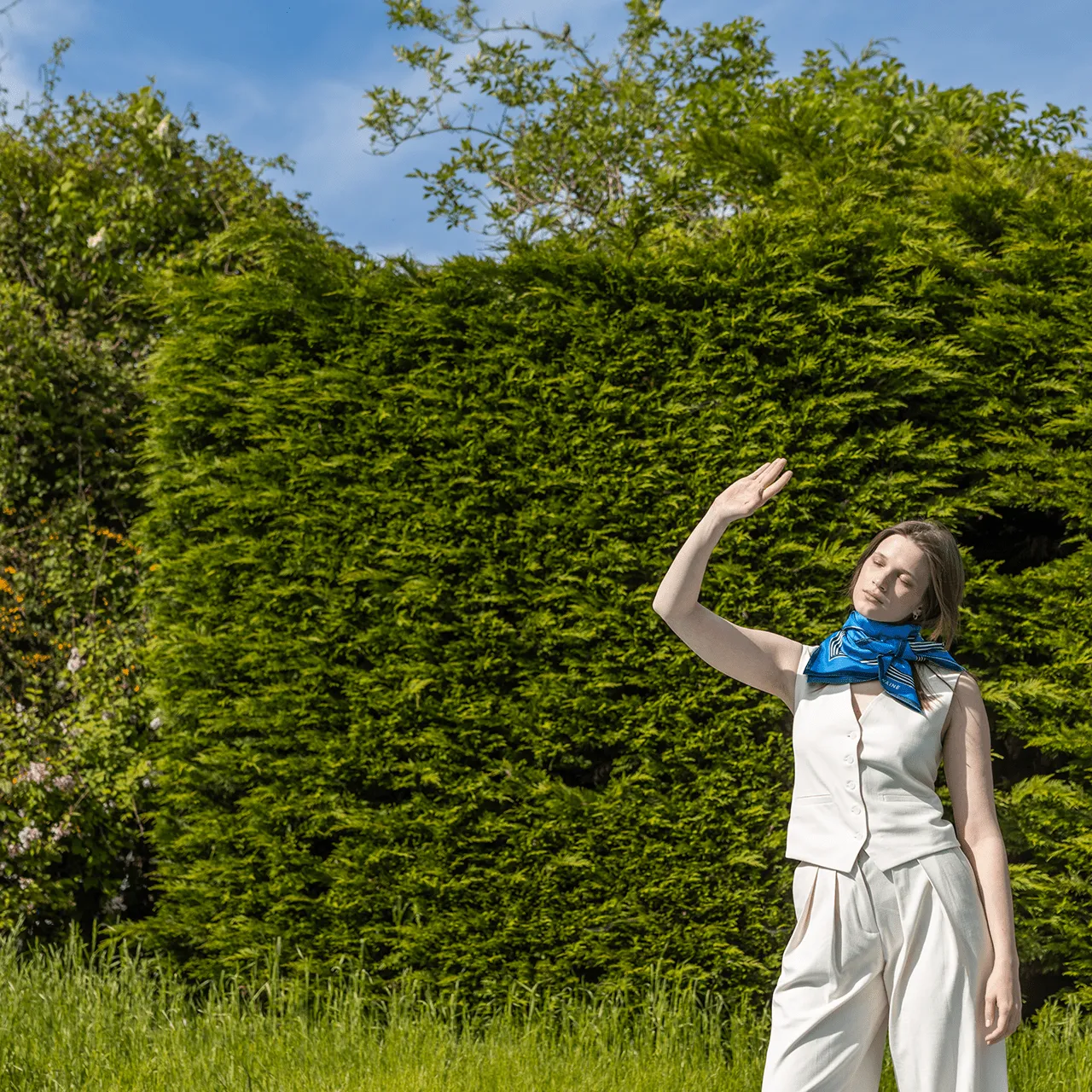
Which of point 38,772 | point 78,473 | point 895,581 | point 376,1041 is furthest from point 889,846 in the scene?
Answer: point 78,473

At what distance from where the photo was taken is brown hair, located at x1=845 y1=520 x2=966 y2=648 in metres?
2.61

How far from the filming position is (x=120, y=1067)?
3.79 m

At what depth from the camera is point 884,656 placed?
8.51ft

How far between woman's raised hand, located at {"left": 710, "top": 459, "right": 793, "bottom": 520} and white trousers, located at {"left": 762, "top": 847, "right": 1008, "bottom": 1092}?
86cm

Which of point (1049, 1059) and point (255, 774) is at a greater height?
point (255, 774)

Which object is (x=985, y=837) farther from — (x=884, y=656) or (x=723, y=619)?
(x=723, y=619)

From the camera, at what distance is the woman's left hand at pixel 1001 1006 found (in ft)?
7.62

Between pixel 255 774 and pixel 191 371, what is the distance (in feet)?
6.28

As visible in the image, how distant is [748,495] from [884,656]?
525 mm

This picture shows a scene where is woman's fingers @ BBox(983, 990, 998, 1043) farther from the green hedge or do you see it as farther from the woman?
the green hedge

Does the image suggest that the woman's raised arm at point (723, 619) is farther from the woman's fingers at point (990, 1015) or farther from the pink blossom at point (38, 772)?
the pink blossom at point (38, 772)

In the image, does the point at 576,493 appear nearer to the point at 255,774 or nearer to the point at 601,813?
the point at 601,813

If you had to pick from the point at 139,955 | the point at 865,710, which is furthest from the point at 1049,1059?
the point at 139,955

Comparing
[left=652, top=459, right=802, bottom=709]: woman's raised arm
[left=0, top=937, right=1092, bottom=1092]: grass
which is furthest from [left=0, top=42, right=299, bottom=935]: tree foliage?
[left=652, top=459, right=802, bottom=709]: woman's raised arm
